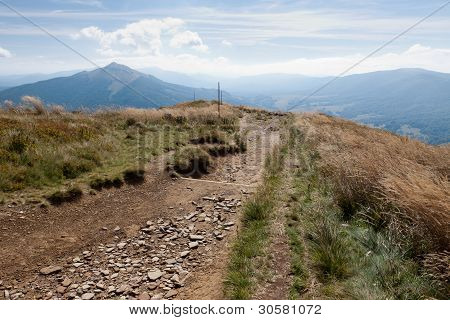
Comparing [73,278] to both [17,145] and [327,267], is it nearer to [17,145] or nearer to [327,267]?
[327,267]

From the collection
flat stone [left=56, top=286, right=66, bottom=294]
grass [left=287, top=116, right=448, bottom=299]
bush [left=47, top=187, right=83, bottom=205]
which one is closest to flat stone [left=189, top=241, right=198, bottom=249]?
grass [left=287, top=116, right=448, bottom=299]

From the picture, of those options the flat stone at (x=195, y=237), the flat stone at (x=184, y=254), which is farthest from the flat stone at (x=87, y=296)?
the flat stone at (x=195, y=237)

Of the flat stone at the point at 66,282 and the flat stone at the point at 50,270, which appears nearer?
the flat stone at the point at 66,282

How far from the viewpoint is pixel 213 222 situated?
28.2 ft

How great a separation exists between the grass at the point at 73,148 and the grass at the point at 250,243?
4.76m

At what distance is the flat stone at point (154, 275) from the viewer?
627 cm

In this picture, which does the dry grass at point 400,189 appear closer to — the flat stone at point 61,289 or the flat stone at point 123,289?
the flat stone at point 123,289

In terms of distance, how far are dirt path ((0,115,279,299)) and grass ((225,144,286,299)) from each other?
271 millimetres

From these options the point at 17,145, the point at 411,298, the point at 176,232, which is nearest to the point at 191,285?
the point at 176,232

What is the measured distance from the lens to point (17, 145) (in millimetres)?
11719

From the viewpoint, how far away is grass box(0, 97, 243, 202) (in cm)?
1003

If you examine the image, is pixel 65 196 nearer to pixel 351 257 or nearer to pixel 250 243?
pixel 250 243

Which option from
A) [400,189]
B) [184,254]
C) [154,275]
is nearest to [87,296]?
[154,275]
